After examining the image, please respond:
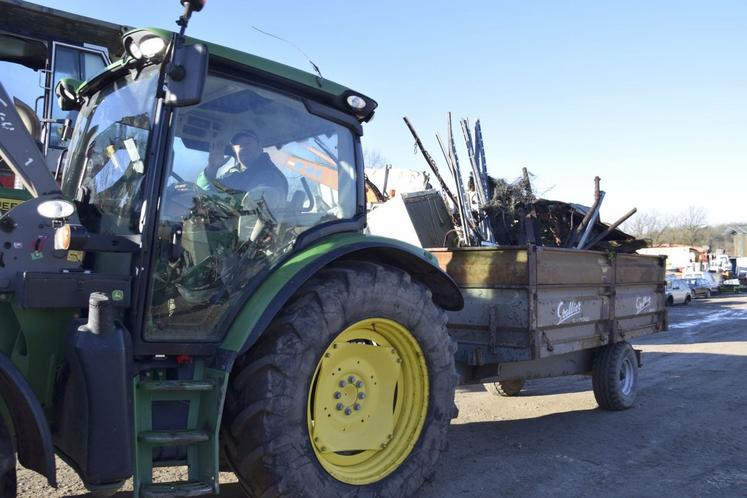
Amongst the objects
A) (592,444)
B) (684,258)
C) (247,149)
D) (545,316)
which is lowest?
(592,444)

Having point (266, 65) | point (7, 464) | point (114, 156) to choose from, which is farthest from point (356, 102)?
point (7, 464)

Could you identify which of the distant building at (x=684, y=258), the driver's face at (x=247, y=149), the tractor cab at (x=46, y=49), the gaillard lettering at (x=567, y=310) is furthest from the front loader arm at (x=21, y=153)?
the distant building at (x=684, y=258)

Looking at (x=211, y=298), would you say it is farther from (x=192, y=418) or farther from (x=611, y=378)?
(x=611, y=378)

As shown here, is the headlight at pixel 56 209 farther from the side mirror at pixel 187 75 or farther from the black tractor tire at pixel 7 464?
the black tractor tire at pixel 7 464

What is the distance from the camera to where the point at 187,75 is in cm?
268

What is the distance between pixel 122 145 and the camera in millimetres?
3141

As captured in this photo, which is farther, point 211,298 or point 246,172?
point 246,172

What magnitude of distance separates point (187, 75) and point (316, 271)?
3.72 feet

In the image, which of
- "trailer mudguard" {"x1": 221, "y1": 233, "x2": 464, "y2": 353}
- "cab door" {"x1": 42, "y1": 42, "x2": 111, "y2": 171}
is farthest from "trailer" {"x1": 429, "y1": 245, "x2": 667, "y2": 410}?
"cab door" {"x1": 42, "y1": 42, "x2": 111, "y2": 171}

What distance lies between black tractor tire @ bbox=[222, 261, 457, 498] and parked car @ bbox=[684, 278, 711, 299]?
29.1 meters

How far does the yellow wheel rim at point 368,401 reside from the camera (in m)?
3.34

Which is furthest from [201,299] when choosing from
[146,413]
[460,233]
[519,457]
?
[460,233]

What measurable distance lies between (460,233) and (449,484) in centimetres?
317

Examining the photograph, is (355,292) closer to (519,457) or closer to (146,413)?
(146,413)
